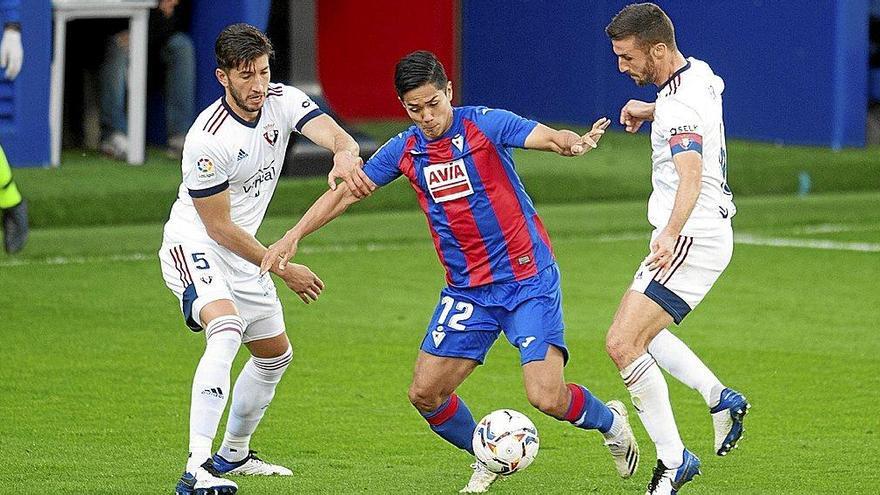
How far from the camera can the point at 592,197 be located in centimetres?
1434

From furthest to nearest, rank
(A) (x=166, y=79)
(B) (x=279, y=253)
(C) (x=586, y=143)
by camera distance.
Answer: (A) (x=166, y=79) → (B) (x=279, y=253) → (C) (x=586, y=143)

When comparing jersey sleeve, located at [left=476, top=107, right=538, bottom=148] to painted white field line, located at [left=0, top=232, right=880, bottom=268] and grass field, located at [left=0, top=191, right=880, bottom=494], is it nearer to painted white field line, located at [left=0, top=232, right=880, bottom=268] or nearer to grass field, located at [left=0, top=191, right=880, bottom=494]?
grass field, located at [left=0, top=191, right=880, bottom=494]

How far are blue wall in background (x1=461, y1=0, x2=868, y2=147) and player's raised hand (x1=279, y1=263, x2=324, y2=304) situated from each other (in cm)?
1019

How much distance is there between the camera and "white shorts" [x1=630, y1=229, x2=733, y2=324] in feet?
19.5

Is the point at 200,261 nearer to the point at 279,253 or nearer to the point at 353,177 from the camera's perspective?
the point at 279,253

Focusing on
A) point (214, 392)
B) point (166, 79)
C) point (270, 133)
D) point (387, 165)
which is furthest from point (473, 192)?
point (166, 79)

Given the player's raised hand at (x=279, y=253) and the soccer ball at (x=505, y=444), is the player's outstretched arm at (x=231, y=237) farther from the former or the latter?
the soccer ball at (x=505, y=444)

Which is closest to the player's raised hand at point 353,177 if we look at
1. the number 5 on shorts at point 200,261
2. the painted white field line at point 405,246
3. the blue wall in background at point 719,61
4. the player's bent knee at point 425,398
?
the number 5 on shorts at point 200,261

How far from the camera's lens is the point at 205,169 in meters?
5.92

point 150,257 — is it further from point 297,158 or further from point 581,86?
point 581,86

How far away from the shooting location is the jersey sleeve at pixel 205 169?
5930mm

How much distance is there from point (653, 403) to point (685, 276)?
50 centimetres

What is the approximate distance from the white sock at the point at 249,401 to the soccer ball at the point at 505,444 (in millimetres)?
867

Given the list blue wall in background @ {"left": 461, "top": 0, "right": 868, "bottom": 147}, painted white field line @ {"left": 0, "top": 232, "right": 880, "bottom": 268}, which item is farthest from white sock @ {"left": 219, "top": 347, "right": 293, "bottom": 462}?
blue wall in background @ {"left": 461, "top": 0, "right": 868, "bottom": 147}
